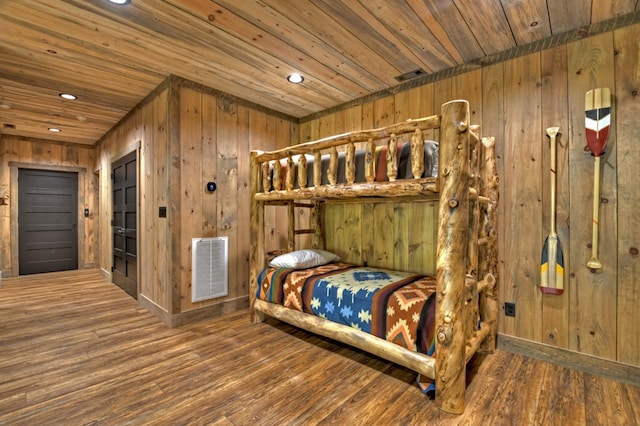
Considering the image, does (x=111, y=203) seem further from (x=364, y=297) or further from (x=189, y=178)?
(x=364, y=297)

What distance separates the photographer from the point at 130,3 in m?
1.79

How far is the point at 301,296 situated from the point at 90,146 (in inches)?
224

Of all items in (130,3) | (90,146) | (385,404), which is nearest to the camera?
(385,404)

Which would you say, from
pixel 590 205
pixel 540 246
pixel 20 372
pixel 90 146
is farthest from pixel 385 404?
pixel 90 146

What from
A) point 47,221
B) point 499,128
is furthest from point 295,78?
point 47,221

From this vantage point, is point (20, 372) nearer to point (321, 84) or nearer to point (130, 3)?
point (130, 3)

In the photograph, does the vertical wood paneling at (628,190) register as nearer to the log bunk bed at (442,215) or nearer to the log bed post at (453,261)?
the log bunk bed at (442,215)

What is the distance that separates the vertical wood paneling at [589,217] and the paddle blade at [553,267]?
0.27 ft

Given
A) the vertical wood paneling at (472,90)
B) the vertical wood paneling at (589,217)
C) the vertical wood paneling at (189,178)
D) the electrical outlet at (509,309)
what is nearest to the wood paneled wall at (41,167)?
the vertical wood paneling at (189,178)

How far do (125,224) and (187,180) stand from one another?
6.19ft

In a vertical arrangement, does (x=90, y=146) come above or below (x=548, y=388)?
above

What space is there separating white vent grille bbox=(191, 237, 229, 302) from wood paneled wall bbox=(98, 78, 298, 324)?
59mm

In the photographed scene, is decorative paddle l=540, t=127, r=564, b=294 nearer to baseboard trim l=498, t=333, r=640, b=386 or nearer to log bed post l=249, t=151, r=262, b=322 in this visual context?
baseboard trim l=498, t=333, r=640, b=386

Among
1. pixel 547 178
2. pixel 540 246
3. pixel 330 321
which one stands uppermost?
pixel 547 178
